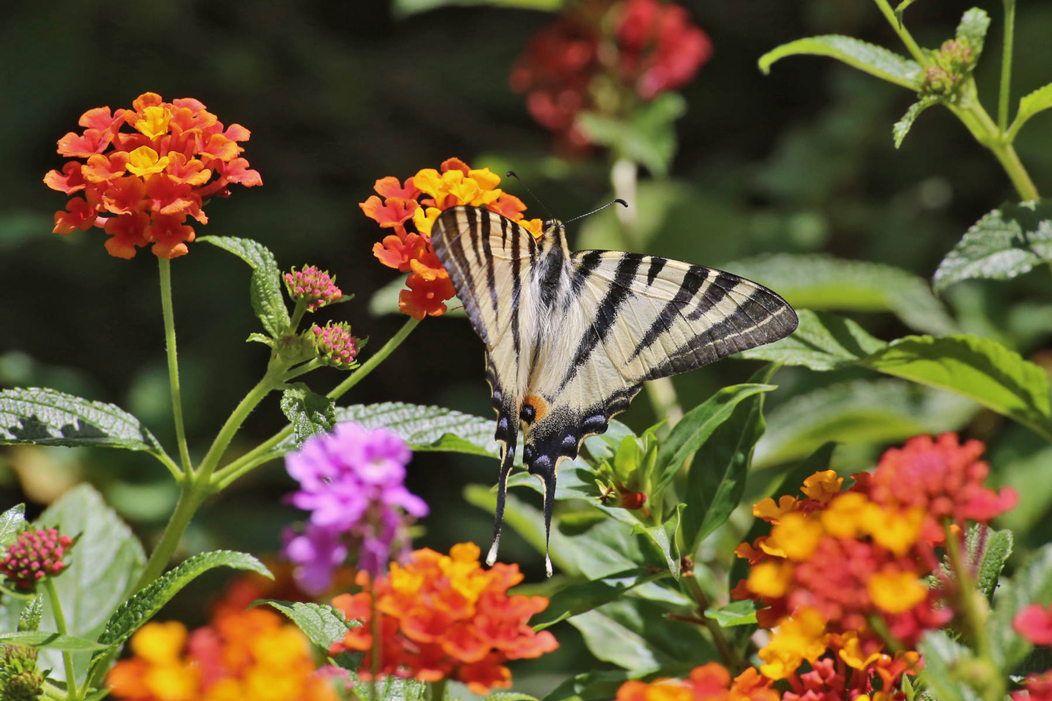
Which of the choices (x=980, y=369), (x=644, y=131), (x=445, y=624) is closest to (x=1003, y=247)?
(x=980, y=369)

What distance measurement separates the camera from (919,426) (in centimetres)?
238

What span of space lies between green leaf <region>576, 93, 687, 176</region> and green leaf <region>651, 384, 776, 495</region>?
1.57 metres

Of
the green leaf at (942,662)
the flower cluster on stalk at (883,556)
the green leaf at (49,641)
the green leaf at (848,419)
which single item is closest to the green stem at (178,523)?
the green leaf at (49,641)

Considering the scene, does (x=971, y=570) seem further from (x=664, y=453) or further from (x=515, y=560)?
(x=515, y=560)

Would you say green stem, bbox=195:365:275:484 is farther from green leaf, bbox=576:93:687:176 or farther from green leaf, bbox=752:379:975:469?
green leaf, bbox=576:93:687:176

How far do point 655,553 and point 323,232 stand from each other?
2165mm

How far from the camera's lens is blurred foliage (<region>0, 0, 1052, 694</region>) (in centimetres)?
286

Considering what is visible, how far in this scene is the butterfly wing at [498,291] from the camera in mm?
1395

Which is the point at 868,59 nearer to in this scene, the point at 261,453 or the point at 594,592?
the point at 594,592

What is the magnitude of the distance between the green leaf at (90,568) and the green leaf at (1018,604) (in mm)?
1287

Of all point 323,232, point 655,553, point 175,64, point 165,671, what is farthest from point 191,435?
point 165,671

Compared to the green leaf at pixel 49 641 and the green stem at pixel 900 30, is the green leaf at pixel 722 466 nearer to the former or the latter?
the green stem at pixel 900 30

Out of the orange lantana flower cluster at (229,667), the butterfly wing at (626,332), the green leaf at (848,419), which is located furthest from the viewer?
the green leaf at (848,419)

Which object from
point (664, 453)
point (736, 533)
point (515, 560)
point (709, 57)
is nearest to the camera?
point (664, 453)
